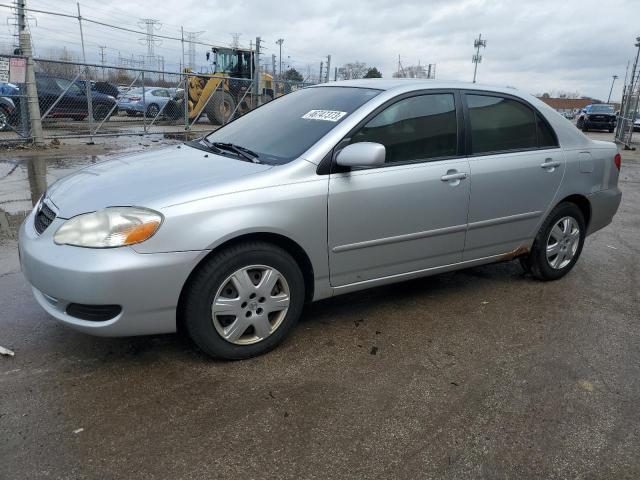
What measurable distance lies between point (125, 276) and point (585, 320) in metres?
3.13

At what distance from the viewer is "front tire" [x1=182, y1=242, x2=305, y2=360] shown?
2.87m

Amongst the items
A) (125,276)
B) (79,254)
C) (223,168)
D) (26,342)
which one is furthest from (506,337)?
(26,342)

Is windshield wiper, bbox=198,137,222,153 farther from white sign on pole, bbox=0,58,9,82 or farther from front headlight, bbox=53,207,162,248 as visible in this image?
white sign on pole, bbox=0,58,9,82

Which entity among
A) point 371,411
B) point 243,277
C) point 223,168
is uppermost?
point 223,168

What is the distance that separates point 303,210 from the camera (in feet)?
10.2

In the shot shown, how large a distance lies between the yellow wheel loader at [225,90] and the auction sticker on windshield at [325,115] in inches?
553

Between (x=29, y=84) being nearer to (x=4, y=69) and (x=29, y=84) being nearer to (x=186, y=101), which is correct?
(x=4, y=69)

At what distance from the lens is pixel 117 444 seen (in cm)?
237

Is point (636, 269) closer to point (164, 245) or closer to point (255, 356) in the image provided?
point (255, 356)

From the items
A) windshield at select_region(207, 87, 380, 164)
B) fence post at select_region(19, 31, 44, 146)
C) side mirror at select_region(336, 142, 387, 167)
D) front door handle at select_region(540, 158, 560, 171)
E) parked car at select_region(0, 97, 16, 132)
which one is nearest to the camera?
side mirror at select_region(336, 142, 387, 167)

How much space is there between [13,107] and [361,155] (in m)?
11.5

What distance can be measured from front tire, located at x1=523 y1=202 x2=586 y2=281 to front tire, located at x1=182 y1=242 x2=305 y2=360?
7.40 feet

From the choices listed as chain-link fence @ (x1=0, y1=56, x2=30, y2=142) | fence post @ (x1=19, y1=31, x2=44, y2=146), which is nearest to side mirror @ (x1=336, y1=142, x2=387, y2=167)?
chain-link fence @ (x1=0, y1=56, x2=30, y2=142)

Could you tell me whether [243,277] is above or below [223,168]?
below
